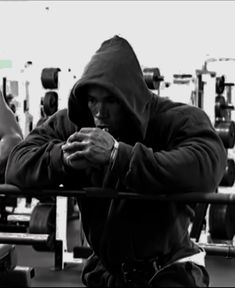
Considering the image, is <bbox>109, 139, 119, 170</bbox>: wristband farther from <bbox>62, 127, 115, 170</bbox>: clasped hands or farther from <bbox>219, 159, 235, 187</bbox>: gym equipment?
<bbox>219, 159, 235, 187</bbox>: gym equipment

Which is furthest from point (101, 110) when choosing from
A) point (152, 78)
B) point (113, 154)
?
point (152, 78)

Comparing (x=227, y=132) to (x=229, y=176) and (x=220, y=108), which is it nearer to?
(x=229, y=176)

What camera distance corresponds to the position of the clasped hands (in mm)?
1190

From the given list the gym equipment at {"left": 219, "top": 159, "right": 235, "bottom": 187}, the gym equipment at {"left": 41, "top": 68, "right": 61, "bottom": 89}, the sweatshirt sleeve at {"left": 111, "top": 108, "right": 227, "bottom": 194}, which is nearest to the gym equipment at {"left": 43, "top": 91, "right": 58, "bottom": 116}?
the gym equipment at {"left": 41, "top": 68, "right": 61, "bottom": 89}

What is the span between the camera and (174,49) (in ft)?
23.0

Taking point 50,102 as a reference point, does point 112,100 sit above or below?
above

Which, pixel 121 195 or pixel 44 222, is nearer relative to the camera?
pixel 121 195

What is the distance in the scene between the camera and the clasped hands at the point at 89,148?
46.9 inches

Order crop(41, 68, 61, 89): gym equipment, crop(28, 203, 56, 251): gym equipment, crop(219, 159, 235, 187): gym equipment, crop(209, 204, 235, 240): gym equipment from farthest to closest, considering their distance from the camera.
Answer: crop(41, 68, 61, 89): gym equipment < crop(219, 159, 235, 187): gym equipment < crop(209, 204, 235, 240): gym equipment < crop(28, 203, 56, 251): gym equipment

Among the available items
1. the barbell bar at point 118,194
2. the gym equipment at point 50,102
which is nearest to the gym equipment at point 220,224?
the gym equipment at point 50,102

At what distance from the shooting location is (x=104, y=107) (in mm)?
1332

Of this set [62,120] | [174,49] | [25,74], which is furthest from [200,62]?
[62,120]

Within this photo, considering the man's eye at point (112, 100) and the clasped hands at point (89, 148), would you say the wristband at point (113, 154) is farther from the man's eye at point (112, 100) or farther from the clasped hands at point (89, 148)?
the man's eye at point (112, 100)

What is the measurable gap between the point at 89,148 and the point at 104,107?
0.18 meters
